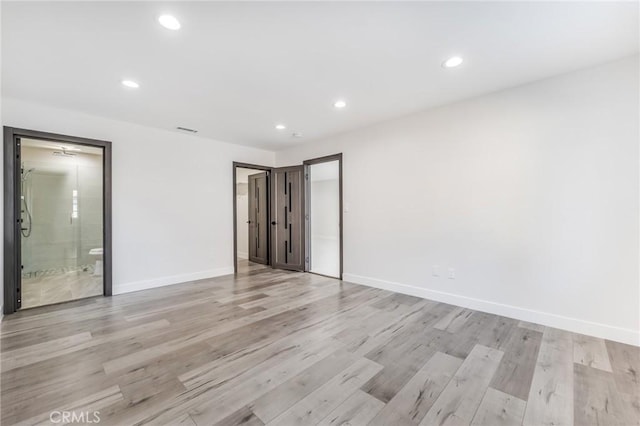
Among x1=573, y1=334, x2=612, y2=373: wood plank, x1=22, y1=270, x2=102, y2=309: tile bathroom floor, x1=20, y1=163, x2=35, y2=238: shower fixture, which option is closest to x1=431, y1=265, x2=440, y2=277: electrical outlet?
x1=573, y1=334, x2=612, y2=373: wood plank

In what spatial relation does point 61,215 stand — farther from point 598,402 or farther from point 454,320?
point 598,402

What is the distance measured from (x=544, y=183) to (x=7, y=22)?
488 centimetres

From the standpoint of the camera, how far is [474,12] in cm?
185

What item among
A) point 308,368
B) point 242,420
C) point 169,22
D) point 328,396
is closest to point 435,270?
point 308,368

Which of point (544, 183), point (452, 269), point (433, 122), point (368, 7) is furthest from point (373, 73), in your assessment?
point (452, 269)

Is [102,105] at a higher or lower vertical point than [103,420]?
higher

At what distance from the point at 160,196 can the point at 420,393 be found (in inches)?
179

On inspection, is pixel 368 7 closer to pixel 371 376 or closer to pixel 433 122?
pixel 433 122

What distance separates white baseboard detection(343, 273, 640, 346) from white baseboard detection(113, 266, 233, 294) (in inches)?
122

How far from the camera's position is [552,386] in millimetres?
1852

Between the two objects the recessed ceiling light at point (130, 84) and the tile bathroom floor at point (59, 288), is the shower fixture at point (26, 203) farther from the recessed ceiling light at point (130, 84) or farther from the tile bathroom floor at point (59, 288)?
the recessed ceiling light at point (130, 84)

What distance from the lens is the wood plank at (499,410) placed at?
1539mm

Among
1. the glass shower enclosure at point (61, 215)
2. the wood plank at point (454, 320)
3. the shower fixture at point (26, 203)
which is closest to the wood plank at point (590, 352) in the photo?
the wood plank at point (454, 320)

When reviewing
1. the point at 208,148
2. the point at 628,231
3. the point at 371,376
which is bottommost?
the point at 371,376
